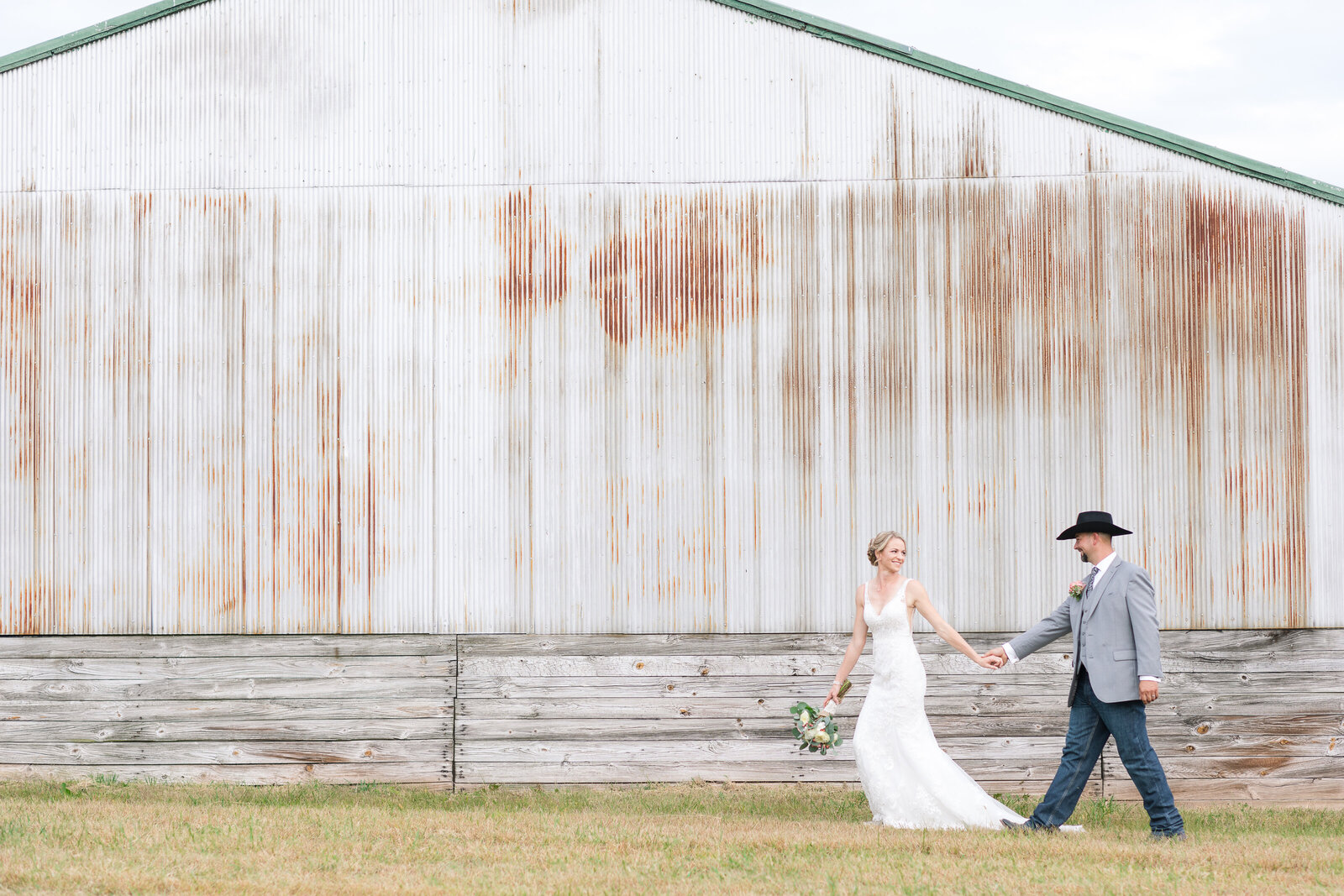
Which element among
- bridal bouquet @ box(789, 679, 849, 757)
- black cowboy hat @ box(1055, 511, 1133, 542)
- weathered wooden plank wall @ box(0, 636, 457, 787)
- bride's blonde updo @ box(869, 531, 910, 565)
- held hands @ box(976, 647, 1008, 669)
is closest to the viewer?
black cowboy hat @ box(1055, 511, 1133, 542)

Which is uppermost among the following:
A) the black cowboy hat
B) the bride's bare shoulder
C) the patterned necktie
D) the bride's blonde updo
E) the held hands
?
the black cowboy hat

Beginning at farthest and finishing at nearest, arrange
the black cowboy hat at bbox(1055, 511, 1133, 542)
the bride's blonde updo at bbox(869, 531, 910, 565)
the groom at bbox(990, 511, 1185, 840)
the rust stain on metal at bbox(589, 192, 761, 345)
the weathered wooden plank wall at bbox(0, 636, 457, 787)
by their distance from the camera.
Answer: the rust stain on metal at bbox(589, 192, 761, 345), the weathered wooden plank wall at bbox(0, 636, 457, 787), the bride's blonde updo at bbox(869, 531, 910, 565), the black cowboy hat at bbox(1055, 511, 1133, 542), the groom at bbox(990, 511, 1185, 840)

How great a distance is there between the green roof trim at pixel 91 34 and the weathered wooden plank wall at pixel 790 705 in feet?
19.8

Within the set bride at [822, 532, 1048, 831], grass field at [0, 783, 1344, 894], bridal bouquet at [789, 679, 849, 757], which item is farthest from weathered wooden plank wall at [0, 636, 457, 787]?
bride at [822, 532, 1048, 831]

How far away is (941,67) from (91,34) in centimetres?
734

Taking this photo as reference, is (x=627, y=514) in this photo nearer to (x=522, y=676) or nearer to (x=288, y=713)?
(x=522, y=676)

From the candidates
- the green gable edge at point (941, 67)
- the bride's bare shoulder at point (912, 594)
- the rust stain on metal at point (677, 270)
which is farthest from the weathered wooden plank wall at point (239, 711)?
the green gable edge at point (941, 67)

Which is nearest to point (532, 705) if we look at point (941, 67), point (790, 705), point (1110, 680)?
point (790, 705)

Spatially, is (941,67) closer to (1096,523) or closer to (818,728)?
(1096,523)

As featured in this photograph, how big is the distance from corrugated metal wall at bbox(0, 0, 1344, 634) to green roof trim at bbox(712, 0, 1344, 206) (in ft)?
0.32

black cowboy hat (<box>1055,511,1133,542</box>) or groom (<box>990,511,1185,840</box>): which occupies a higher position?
black cowboy hat (<box>1055,511,1133,542</box>)

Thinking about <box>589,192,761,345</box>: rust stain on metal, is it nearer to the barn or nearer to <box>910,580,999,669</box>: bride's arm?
the barn

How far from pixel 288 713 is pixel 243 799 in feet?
2.64

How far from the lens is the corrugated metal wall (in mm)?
9789
